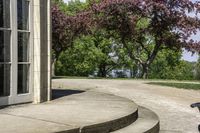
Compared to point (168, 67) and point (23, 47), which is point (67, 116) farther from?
point (168, 67)

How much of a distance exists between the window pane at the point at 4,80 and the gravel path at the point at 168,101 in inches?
137

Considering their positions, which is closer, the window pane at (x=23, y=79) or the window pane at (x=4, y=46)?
the window pane at (x=4, y=46)

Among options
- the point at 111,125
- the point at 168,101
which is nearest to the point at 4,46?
the point at 111,125

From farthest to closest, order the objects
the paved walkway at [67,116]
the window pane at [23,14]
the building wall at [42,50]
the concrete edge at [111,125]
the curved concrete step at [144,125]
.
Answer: the building wall at [42,50] < the window pane at [23,14] < the curved concrete step at [144,125] < the concrete edge at [111,125] < the paved walkway at [67,116]

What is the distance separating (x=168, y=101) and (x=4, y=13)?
692 centimetres

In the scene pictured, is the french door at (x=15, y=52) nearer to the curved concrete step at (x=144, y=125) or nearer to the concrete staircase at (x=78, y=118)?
the concrete staircase at (x=78, y=118)

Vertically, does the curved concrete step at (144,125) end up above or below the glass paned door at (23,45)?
below

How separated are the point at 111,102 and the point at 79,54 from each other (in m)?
37.7

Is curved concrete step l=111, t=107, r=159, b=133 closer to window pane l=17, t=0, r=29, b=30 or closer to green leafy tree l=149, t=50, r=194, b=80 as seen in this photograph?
window pane l=17, t=0, r=29, b=30

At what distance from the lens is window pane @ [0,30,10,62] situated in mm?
9945

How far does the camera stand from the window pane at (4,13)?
32.7 ft

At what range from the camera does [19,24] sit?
10.5 meters

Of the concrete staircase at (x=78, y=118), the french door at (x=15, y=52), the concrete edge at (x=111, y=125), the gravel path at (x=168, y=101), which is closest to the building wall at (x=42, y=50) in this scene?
the french door at (x=15, y=52)

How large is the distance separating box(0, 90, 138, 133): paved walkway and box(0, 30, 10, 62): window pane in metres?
1.05
